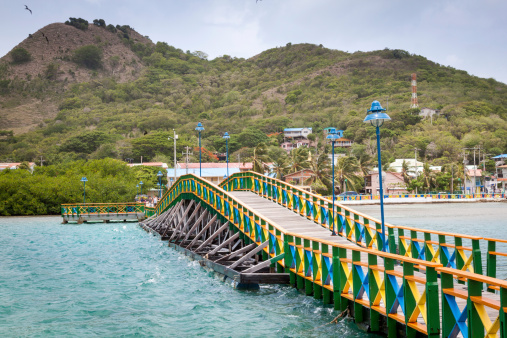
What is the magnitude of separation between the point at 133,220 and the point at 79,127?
145 meters

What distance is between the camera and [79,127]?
193m

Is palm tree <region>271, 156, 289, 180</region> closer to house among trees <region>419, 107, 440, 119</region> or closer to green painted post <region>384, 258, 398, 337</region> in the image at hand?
A: green painted post <region>384, 258, 398, 337</region>

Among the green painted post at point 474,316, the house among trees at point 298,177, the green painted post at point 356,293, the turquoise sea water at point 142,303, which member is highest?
the house among trees at point 298,177

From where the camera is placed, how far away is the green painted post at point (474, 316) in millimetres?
7387

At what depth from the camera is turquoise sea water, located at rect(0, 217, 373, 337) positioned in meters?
13.3

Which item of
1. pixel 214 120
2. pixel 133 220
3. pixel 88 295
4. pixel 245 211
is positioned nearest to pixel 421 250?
pixel 245 211

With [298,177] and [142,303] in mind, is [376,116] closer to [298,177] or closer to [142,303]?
[142,303]

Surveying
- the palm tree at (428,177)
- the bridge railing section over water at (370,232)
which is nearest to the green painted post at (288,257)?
the bridge railing section over water at (370,232)

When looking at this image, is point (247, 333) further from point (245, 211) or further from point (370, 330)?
point (245, 211)

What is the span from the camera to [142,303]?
16.8 m

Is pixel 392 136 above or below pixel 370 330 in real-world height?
above

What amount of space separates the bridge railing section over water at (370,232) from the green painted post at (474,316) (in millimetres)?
5185

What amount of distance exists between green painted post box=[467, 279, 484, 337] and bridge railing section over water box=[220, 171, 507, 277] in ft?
17.0

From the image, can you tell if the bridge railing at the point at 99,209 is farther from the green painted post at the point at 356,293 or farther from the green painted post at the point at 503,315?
the green painted post at the point at 503,315
